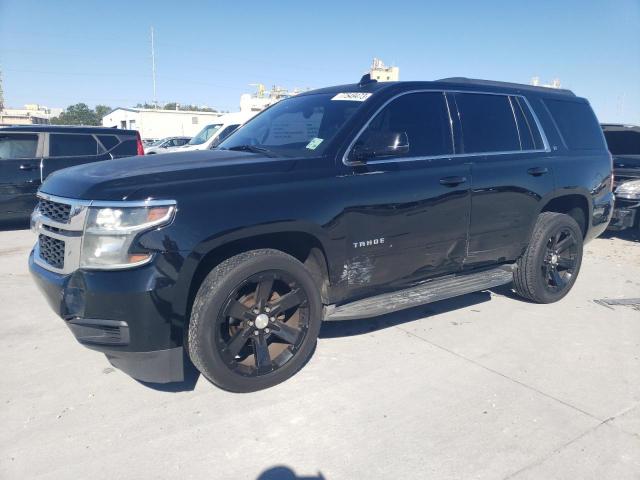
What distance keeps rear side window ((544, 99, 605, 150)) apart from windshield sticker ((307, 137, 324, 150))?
8.81 ft

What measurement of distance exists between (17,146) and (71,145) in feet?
2.75

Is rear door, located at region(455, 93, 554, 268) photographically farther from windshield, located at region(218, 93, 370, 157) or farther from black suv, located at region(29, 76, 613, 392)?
windshield, located at region(218, 93, 370, 157)

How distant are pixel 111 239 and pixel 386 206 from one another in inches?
71.5

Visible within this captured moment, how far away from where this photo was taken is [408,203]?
355 cm

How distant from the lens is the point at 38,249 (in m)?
3.21

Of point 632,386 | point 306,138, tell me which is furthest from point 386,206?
point 632,386

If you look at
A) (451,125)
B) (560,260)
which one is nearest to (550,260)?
(560,260)

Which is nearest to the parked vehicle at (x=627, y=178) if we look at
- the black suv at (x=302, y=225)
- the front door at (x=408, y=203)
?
the black suv at (x=302, y=225)

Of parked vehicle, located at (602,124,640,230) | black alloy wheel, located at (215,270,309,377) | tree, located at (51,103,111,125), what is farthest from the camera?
tree, located at (51,103,111,125)

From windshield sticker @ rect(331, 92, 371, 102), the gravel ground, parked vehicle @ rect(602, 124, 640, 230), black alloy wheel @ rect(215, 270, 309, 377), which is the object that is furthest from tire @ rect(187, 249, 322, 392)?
parked vehicle @ rect(602, 124, 640, 230)

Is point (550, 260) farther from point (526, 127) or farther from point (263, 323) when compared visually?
point (263, 323)

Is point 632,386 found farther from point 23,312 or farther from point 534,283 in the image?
point 23,312

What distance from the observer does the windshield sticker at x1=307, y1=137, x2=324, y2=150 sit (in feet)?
11.2

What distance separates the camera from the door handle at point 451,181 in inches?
148
